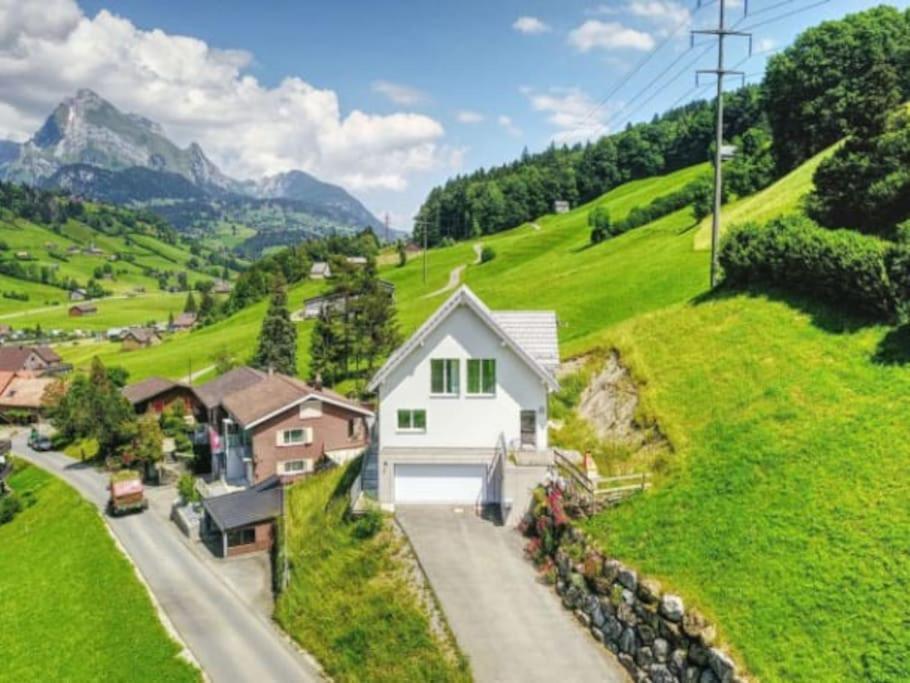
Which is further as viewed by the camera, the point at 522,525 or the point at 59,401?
the point at 59,401

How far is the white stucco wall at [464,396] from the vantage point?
31078mm

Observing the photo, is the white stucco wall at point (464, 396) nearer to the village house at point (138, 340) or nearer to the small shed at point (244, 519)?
the small shed at point (244, 519)

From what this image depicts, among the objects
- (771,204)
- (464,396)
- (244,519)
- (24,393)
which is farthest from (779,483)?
(24,393)

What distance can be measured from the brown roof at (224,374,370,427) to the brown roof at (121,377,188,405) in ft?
76.8

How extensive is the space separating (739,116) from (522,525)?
473 ft

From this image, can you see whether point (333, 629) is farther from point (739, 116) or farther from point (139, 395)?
point (739, 116)

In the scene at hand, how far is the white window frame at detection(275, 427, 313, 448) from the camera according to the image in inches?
2157

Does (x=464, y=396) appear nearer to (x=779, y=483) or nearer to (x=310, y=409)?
(x=779, y=483)

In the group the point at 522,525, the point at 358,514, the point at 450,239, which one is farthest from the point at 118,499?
the point at 450,239

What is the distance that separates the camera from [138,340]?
A: 516ft

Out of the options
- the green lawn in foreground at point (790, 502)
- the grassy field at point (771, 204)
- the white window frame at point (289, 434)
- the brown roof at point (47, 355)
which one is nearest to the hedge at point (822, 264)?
the green lawn in foreground at point (790, 502)

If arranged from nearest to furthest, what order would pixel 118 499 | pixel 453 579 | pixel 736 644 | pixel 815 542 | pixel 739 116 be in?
1. pixel 736 644
2. pixel 815 542
3. pixel 453 579
4. pixel 118 499
5. pixel 739 116

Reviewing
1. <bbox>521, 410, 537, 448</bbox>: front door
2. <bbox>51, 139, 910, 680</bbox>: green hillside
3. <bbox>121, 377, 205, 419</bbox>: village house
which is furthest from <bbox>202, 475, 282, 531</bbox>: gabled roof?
<bbox>121, 377, 205, 419</bbox>: village house

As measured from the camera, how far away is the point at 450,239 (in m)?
181
